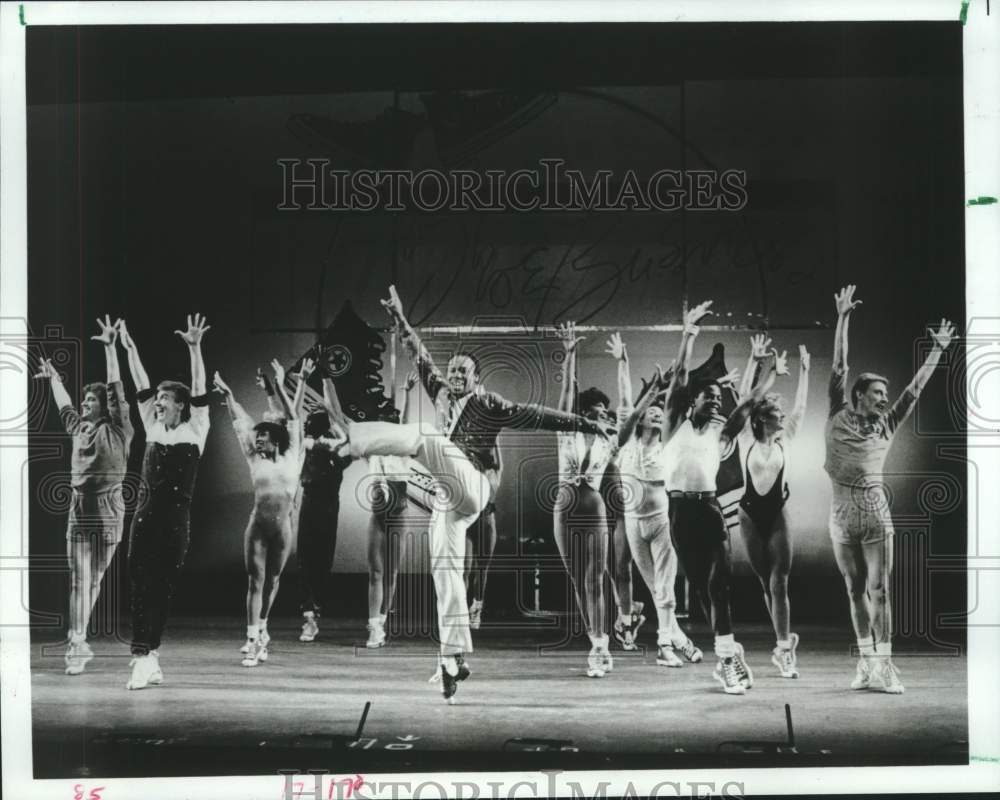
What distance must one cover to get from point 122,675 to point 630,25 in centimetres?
298

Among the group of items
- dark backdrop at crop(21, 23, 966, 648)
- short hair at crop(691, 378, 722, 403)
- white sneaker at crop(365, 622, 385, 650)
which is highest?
dark backdrop at crop(21, 23, 966, 648)

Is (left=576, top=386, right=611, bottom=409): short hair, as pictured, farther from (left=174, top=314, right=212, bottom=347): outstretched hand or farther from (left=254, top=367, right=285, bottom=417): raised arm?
(left=174, top=314, right=212, bottom=347): outstretched hand

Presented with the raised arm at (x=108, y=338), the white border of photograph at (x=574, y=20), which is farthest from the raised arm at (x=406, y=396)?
the white border of photograph at (x=574, y=20)

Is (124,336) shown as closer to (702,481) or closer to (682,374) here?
(682,374)

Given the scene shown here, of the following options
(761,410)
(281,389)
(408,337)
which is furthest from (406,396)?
(761,410)

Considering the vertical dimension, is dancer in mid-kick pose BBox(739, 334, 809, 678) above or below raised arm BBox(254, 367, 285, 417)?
below

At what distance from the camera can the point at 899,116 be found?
399cm

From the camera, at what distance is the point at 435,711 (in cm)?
395

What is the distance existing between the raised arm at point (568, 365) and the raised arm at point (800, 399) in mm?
791

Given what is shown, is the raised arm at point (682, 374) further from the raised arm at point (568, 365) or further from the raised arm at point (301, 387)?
the raised arm at point (301, 387)

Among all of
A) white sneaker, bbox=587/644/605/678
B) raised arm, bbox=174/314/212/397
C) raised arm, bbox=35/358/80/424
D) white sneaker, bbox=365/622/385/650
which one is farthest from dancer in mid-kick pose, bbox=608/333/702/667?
raised arm, bbox=35/358/80/424

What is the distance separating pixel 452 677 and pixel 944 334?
2175 mm

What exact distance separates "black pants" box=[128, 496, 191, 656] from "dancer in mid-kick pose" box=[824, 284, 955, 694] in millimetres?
2369

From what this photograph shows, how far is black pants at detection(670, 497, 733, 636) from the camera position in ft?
13.0
